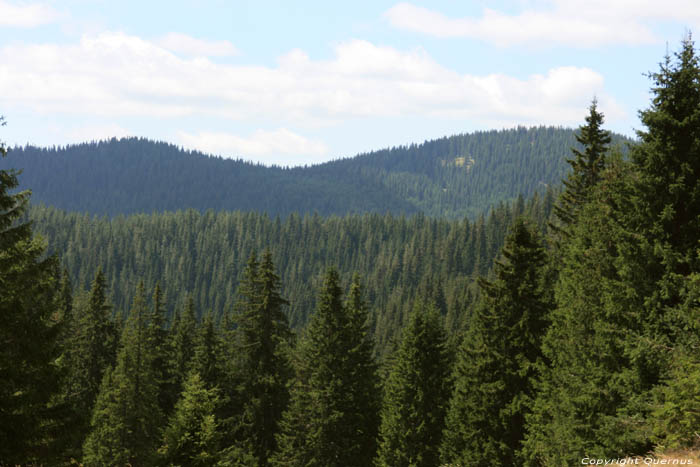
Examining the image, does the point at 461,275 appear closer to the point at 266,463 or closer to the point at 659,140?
the point at 266,463

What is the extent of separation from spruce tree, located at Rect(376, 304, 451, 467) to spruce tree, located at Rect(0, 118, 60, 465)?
17245 millimetres

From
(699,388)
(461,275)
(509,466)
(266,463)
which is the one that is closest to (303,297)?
(461,275)

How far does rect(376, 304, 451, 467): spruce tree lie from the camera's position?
103 feet

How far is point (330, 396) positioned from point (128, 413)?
1253 centimetres

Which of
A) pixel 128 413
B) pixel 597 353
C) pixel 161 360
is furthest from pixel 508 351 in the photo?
pixel 161 360

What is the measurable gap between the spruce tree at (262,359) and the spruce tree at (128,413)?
6.29 metres

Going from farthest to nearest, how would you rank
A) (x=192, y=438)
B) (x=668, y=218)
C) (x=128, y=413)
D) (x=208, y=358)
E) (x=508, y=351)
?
1. (x=208, y=358)
2. (x=128, y=413)
3. (x=192, y=438)
4. (x=508, y=351)
5. (x=668, y=218)

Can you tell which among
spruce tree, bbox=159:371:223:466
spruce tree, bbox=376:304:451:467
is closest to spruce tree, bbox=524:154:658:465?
spruce tree, bbox=376:304:451:467

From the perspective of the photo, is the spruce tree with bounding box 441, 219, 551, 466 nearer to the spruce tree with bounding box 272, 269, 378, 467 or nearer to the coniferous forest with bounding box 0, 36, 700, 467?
the coniferous forest with bounding box 0, 36, 700, 467

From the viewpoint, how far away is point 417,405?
3153 centimetres

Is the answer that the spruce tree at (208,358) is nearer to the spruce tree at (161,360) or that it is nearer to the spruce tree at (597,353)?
the spruce tree at (161,360)

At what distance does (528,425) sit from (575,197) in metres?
11.6

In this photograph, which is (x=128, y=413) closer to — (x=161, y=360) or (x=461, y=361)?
(x=161, y=360)

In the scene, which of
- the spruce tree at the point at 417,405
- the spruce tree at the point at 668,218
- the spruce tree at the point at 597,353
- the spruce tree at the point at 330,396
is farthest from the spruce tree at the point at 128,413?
the spruce tree at the point at 668,218
